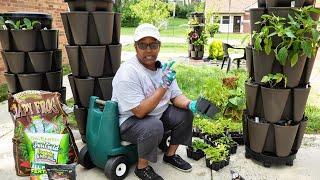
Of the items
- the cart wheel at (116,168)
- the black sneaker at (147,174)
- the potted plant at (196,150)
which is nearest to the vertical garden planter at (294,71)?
the potted plant at (196,150)

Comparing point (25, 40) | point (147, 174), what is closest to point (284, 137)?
point (147, 174)

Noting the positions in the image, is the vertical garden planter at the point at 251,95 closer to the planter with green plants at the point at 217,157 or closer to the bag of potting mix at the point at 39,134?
the planter with green plants at the point at 217,157

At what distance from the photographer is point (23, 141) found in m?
2.85

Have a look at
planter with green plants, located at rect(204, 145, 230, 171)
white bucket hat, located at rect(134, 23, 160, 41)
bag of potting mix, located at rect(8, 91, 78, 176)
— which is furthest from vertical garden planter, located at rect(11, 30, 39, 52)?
planter with green plants, located at rect(204, 145, 230, 171)

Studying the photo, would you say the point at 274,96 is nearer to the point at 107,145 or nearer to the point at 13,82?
the point at 107,145

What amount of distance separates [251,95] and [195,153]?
2.55 feet

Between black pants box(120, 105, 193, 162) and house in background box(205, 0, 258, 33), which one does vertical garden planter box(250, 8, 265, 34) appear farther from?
house in background box(205, 0, 258, 33)

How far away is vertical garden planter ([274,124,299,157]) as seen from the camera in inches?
116

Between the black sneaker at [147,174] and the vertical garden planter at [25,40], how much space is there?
1.71 m

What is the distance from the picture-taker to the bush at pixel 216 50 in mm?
10789

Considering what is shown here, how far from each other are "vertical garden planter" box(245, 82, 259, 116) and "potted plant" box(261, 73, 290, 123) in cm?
9

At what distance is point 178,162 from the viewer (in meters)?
3.13

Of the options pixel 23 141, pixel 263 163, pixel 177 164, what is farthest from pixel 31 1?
pixel 263 163

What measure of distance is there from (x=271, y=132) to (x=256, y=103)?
11.3 inches
